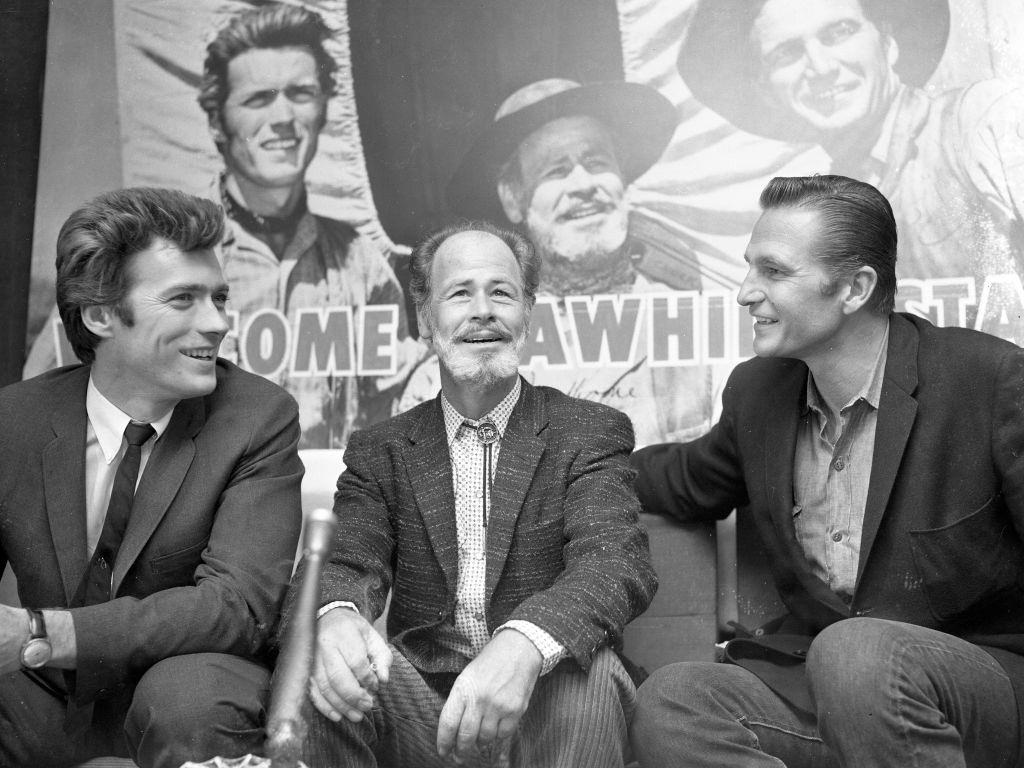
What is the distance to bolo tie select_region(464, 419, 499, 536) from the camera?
2.53 m

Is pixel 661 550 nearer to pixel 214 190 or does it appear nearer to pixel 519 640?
pixel 519 640

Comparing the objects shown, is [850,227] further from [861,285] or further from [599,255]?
[599,255]

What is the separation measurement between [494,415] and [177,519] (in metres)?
0.74

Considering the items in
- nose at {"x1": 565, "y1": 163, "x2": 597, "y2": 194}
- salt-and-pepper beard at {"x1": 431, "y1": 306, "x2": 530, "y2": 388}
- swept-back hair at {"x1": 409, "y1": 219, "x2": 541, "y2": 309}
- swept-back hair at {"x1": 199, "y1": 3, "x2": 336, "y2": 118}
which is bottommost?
salt-and-pepper beard at {"x1": 431, "y1": 306, "x2": 530, "y2": 388}

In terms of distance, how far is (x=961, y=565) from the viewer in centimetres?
233

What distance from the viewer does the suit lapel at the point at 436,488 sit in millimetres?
2469

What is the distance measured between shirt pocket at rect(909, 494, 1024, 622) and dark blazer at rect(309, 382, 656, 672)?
0.57m

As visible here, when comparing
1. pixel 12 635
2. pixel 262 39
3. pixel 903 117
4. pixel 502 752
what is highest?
pixel 262 39

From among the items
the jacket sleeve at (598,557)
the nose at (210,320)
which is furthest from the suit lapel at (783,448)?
the nose at (210,320)

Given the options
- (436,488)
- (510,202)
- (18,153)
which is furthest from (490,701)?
(18,153)

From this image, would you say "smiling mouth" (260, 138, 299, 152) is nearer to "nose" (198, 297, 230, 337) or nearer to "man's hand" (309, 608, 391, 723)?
"nose" (198, 297, 230, 337)

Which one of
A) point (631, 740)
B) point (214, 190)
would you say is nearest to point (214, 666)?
point (631, 740)

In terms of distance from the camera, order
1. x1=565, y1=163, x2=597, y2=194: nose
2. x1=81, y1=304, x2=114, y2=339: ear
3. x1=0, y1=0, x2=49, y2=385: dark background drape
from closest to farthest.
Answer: x1=81, y1=304, x2=114, y2=339: ear, x1=565, y1=163, x2=597, y2=194: nose, x1=0, y1=0, x2=49, y2=385: dark background drape

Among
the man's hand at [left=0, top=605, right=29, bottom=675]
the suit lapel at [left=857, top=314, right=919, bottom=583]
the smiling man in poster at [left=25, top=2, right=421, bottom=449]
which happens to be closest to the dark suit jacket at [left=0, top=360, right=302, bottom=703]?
the man's hand at [left=0, top=605, right=29, bottom=675]
